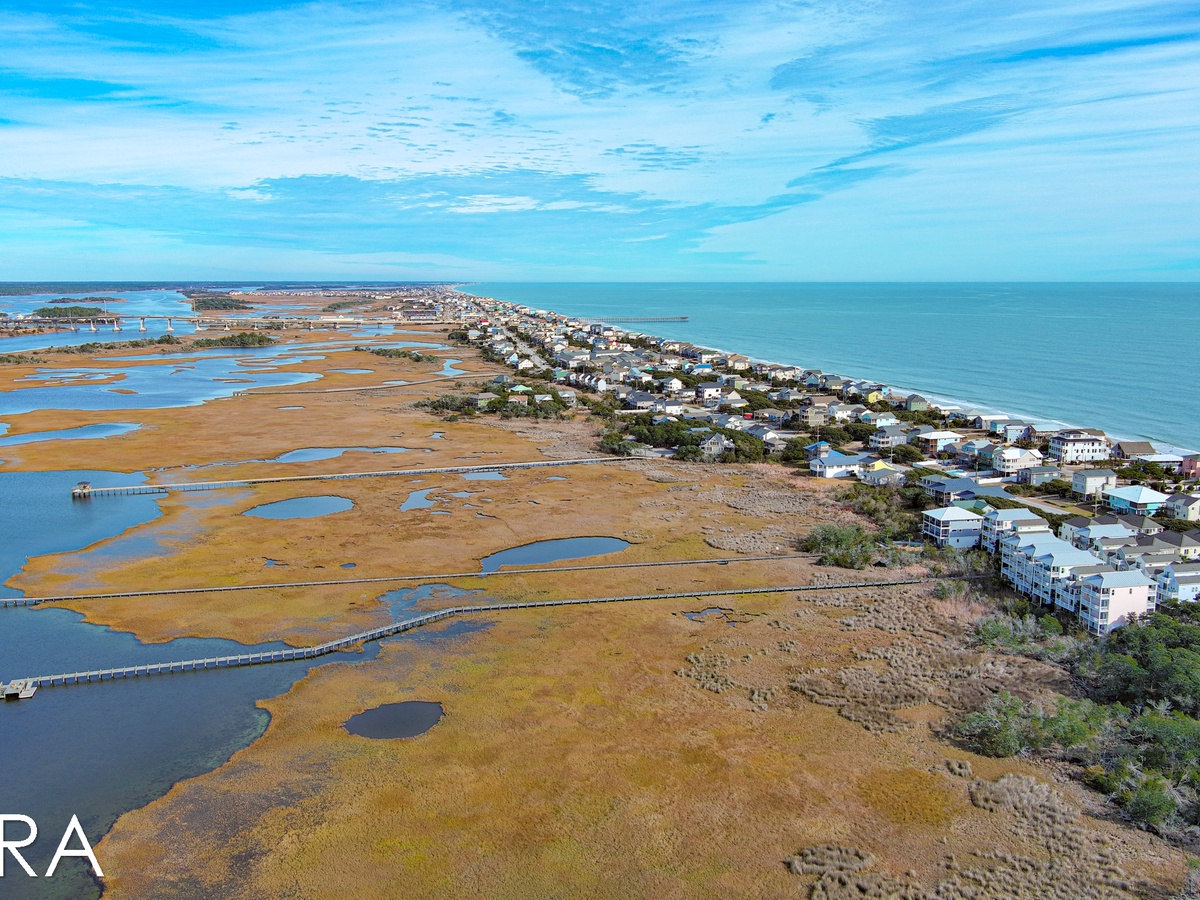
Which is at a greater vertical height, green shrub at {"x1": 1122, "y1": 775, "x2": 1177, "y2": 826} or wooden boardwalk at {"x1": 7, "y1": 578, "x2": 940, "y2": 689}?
green shrub at {"x1": 1122, "y1": 775, "x2": 1177, "y2": 826}

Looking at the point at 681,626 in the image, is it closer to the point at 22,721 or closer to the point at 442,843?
the point at 442,843

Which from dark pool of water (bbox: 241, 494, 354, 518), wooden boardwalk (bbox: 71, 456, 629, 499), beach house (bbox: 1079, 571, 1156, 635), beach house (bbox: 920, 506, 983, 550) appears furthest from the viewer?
wooden boardwalk (bbox: 71, 456, 629, 499)

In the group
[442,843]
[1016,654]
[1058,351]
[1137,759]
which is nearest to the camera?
[442,843]

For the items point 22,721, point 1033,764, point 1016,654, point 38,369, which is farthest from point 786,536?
point 38,369

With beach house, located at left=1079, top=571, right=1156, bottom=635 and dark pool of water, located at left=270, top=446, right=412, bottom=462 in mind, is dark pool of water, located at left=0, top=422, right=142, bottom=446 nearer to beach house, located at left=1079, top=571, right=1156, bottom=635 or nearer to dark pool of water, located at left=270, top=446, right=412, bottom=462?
dark pool of water, located at left=270, top=446, right=412, bottom=462

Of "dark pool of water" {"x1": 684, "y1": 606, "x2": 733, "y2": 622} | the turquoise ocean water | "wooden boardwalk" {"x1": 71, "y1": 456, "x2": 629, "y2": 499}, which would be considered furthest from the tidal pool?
the turquoise ocean water

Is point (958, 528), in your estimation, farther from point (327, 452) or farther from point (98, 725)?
point (327, 452)

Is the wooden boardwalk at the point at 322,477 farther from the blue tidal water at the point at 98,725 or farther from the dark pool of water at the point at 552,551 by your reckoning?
the dark pool of water at the point at 552,551
